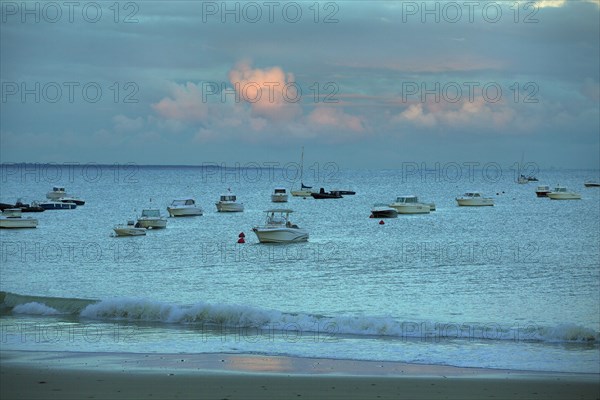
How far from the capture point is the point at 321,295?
119ft

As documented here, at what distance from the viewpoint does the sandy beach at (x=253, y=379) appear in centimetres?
1664

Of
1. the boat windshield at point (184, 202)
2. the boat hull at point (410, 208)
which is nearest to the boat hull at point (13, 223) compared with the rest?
the boat windshield at point (184, 202)

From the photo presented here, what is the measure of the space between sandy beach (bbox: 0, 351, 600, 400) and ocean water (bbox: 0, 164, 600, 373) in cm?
154

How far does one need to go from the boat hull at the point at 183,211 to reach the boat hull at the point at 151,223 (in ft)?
57.6

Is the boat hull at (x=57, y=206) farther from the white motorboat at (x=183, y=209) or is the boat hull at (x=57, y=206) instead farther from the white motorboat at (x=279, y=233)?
the white motorboat at (x=279, y=233)

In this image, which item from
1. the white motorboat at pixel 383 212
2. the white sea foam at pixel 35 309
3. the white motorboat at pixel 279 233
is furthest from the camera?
the white motorboat at pixel 383 212

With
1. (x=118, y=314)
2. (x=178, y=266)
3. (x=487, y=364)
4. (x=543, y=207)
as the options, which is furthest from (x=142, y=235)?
(x=543, y=207)

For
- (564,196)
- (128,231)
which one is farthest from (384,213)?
(564,196)

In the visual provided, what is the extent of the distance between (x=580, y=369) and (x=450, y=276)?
73.2 ft

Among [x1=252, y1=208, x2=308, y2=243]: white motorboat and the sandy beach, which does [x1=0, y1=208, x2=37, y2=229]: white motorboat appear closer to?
[x1=252, y1=208, x2=308, y2=243]: white motorboat

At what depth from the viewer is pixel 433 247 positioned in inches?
2362

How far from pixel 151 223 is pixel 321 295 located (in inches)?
1714

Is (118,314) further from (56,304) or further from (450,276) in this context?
(450,276)

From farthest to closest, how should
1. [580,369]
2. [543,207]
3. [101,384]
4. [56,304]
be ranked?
[543,207], [56,304], [580,369], [101,384]
